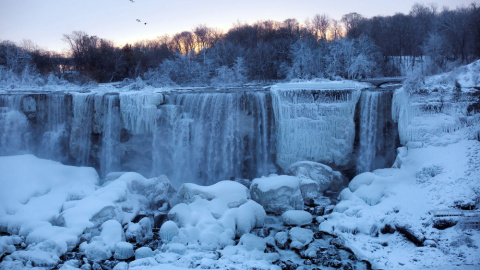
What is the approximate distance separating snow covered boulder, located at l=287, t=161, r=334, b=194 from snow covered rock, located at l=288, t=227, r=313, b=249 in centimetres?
297

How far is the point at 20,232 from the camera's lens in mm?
8961

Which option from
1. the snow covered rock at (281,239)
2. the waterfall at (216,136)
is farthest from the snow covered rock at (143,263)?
the waterfall at (216,136)

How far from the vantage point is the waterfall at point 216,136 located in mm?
13945

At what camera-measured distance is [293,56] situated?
2900 centimetres

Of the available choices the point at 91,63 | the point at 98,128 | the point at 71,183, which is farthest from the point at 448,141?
the point at 91,63

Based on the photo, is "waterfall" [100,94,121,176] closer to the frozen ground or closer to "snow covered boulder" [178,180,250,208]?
the frozen ground

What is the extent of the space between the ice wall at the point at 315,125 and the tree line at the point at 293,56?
8.78 metres

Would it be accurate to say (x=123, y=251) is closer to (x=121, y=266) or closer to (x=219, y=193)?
(x=121, y=266)

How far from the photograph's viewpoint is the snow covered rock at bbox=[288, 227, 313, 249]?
27.4 ft

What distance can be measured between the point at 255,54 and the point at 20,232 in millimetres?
24643

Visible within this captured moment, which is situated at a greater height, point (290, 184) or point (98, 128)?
point (98, 128)

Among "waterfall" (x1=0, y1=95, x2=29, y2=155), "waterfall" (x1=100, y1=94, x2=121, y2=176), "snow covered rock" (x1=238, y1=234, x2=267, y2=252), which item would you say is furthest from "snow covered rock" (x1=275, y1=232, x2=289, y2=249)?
"waterfall" (x1=0, y1=95, x2=29, y2=155)

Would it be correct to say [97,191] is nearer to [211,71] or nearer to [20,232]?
[20,232]

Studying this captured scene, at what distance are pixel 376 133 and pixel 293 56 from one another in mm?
17156
